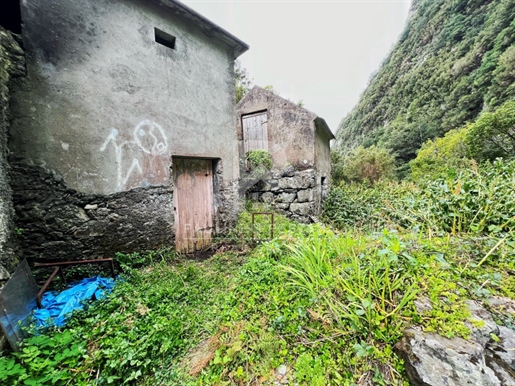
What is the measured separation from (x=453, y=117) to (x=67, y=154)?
A: 89.3 ft

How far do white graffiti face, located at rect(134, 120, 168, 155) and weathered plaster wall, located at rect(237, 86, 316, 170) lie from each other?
13.6 ft

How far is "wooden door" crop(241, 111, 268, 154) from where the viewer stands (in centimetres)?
756

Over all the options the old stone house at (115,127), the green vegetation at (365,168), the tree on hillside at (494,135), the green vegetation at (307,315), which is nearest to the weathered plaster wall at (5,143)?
the old stone house at (115,127)

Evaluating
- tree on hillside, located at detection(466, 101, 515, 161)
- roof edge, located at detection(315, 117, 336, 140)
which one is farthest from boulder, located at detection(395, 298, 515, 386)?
tree on hillside, located at detection(466, 101, 515, 161)

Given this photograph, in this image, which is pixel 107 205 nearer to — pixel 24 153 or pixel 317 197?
pixel 24 153

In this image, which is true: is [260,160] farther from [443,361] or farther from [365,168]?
[365,168]

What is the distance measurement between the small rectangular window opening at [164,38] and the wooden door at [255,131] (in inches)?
157

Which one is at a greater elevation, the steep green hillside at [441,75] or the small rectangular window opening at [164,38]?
the steep green hillside at [441,75]

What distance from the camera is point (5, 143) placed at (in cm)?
236

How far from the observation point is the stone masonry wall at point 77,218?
2.53 meters

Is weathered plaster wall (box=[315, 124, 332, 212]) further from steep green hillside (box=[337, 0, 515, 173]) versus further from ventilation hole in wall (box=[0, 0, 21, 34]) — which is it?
steep green hillside (box=[337, 0, 515, 173])

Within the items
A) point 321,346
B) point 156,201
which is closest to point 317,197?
point 156,201

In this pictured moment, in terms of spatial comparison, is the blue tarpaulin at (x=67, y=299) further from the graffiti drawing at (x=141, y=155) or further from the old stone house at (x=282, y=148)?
the old stone house at (x=282, y=148)

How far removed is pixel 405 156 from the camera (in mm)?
21297
